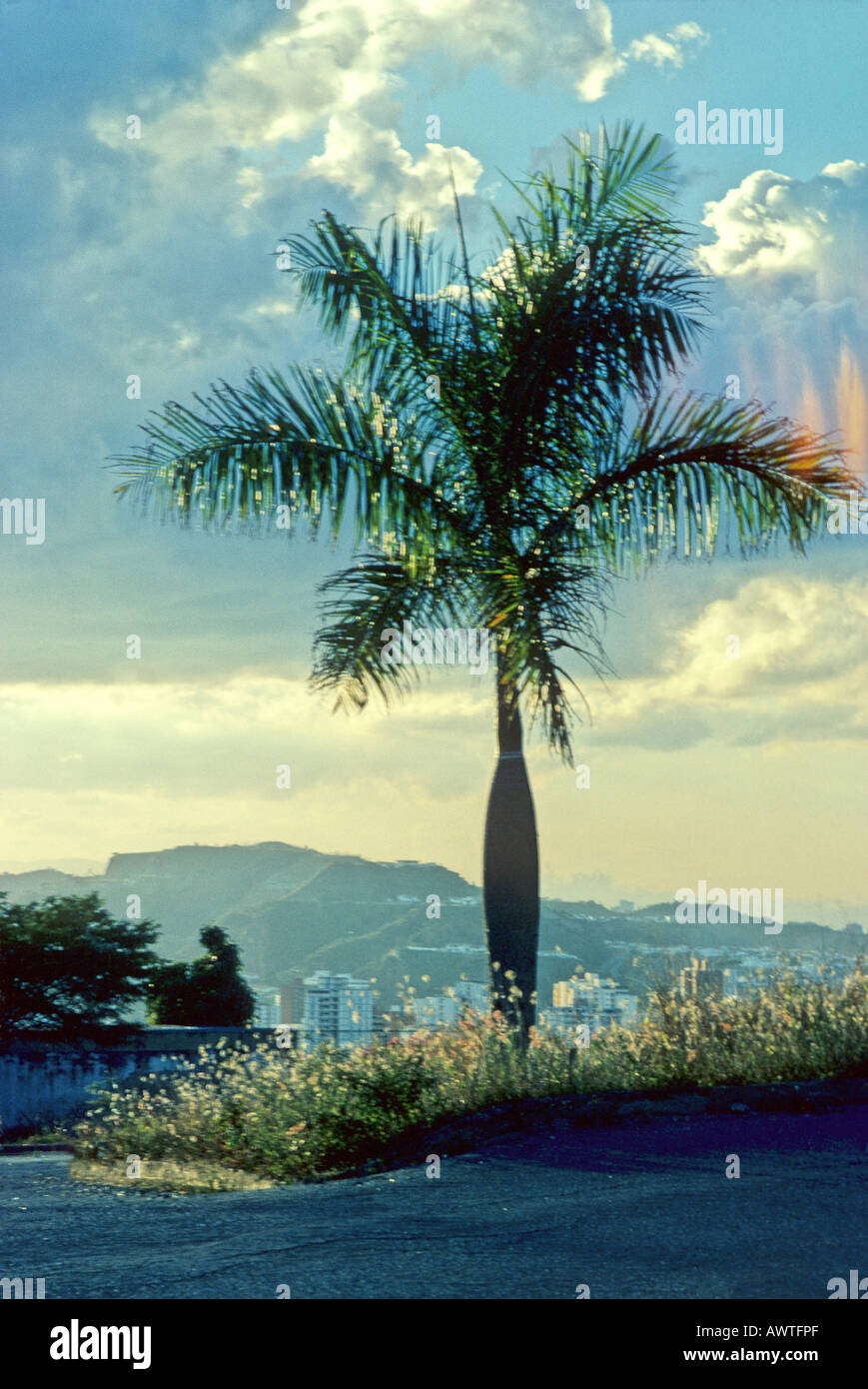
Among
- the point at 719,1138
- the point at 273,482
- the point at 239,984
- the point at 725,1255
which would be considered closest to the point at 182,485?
the point at 273,482

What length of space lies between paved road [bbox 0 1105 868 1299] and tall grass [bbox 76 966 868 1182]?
898mm

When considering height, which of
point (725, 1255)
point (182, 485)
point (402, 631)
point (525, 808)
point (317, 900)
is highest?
point (182, 485)

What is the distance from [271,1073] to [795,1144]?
4363mm

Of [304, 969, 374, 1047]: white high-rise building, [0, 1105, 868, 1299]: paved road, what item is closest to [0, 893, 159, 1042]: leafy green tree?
[304, 969, 374, 1047]: white high-rise building

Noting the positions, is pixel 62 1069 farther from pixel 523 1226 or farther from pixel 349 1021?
pixel 523 1226

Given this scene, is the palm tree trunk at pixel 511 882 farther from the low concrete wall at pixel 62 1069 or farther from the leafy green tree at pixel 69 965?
the leafy green tree at pixel 69 965

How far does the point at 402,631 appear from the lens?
487 inches

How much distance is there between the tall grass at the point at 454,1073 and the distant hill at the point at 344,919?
1.78 ft

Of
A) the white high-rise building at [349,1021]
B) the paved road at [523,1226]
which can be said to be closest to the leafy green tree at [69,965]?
the white high-rise building at [349,1021]

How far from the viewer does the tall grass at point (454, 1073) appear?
28.1 feet

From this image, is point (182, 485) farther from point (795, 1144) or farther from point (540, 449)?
point (795, 1144)

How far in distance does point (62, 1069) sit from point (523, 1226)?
723 inches

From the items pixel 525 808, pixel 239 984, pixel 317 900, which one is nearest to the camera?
pixel 525 808

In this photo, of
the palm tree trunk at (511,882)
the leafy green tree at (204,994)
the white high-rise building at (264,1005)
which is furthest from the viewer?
the white high-rise building at (264,1005)
